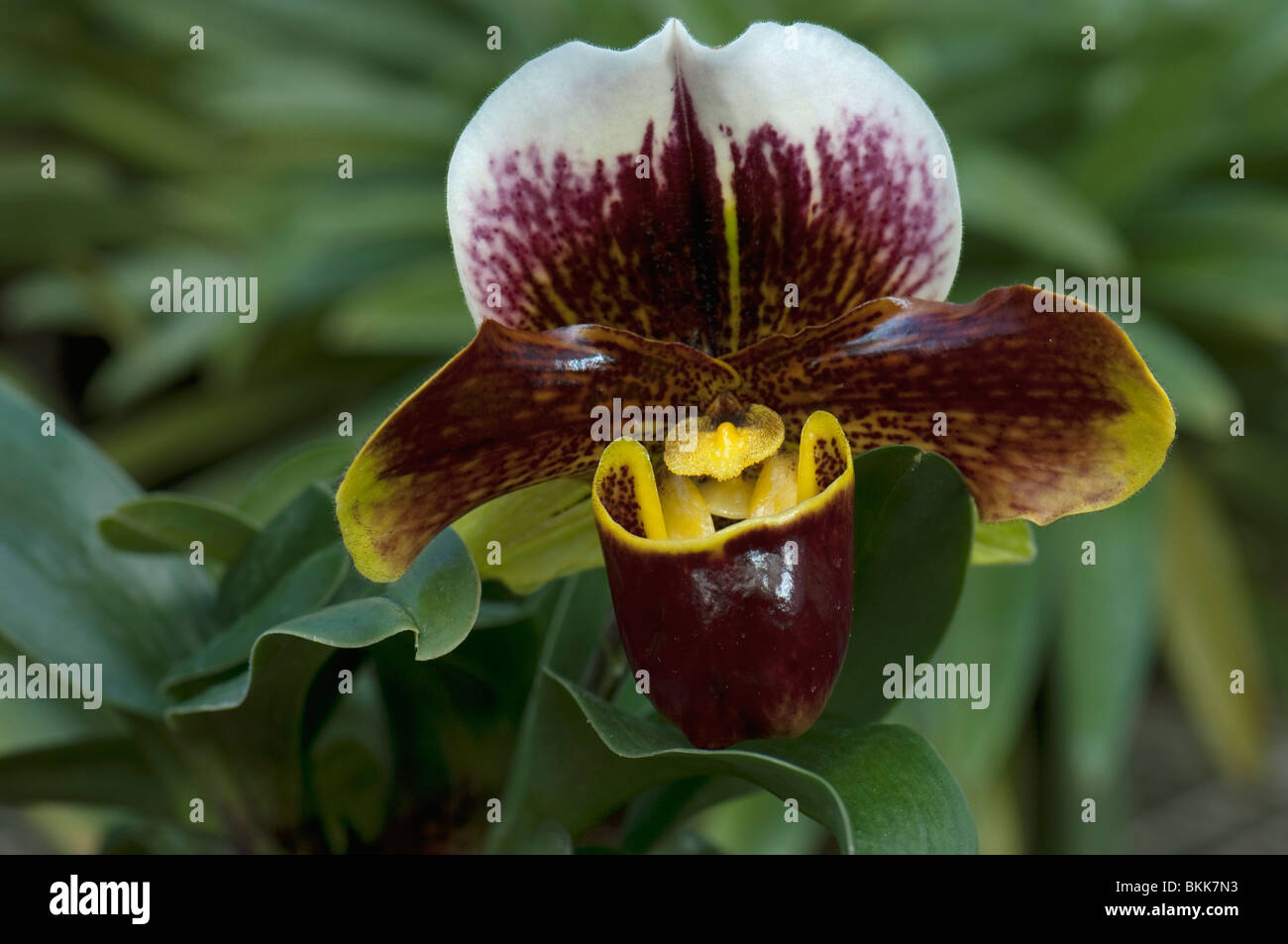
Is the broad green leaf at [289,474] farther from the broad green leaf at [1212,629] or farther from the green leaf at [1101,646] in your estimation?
the broad green leaf at [1212,629]

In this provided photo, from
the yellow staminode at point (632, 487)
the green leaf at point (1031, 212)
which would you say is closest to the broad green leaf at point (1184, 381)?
the green leaf at point (1031, 212)

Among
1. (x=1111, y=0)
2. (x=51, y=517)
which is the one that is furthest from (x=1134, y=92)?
(x=51, y=517)

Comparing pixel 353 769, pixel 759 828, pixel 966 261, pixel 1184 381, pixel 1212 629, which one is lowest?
pixel 759 828

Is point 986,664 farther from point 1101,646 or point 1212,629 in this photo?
point 1212,629

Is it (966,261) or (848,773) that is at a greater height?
(966,261)

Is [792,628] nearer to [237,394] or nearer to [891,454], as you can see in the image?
[891,454]

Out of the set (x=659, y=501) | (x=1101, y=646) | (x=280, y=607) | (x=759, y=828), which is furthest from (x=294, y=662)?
(x=1101, y=646)

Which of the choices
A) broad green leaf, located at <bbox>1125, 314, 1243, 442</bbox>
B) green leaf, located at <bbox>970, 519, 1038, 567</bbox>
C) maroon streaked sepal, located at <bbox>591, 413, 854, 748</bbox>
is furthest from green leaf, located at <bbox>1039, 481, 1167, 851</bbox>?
maroon streaked sepal, located at <bbox>591, 413, 854, 748</bbox>
